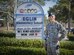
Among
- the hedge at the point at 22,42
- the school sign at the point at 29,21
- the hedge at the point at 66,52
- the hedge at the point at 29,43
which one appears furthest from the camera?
the school sign at the point at 29,21

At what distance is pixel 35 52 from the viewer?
1146cm

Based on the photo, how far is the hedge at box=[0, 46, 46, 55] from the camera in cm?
1145

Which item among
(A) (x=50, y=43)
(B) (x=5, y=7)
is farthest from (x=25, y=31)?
(B) (x=5, y=7)

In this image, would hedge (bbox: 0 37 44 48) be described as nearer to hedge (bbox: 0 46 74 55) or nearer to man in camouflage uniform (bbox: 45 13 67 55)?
hedge (bbox: 0 46 74 55)

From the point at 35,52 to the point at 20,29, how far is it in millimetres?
1537

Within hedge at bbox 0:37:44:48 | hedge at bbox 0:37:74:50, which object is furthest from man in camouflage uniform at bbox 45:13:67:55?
hedge at bbox 0:37:44:48

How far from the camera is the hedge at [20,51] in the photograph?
1145 cm

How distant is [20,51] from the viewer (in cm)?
1162

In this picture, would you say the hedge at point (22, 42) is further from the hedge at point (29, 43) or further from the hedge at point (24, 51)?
the hedge at point (24, 51)

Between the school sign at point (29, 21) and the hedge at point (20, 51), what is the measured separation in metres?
0.98

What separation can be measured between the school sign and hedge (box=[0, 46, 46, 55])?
0.98 meters

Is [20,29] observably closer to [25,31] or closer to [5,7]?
[25,31]

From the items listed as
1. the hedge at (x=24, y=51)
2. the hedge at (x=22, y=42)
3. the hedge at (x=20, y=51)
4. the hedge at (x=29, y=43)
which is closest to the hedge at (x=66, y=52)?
the hedge at (x=24, y=51)

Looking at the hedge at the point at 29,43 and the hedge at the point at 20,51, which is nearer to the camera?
the hedge at the point at 20,51
